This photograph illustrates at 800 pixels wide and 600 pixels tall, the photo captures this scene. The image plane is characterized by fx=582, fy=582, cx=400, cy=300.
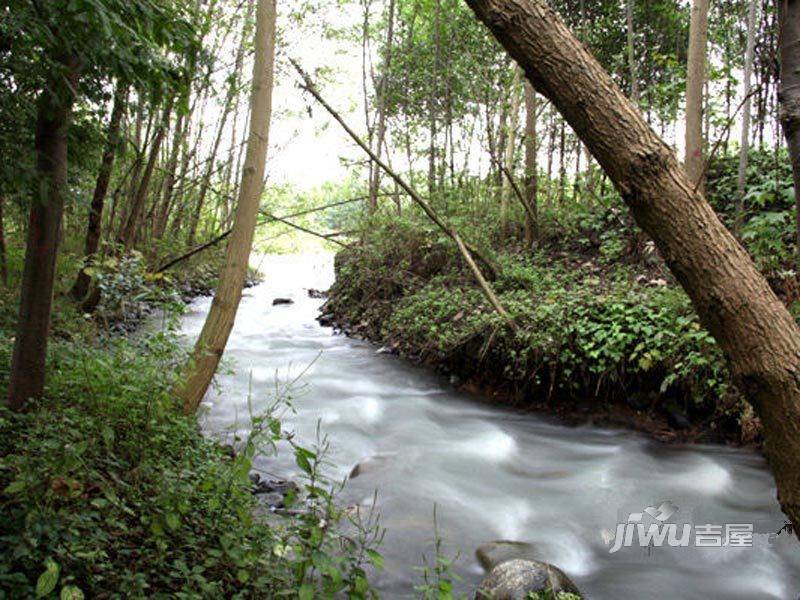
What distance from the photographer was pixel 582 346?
20.0ft

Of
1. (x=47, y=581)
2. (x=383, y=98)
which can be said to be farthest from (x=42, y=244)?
(x=383, y=98)

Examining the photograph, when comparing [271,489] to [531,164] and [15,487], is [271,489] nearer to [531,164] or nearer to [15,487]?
[15,487]

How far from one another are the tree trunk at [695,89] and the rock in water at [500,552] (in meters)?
5.10

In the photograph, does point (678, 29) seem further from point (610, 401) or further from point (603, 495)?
point (603, 495)

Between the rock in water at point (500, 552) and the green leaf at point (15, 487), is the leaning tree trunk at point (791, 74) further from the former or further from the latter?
the rock in water at point (500, 552)

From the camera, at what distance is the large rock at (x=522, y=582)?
3.09 m

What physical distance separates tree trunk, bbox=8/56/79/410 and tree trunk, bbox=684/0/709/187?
6.61 meters

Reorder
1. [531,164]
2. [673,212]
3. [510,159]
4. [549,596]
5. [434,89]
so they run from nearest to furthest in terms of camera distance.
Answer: [673,212] < [549,596] < [531,164] < [510,159] < [434,89]

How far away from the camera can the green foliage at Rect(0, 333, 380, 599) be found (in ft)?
7.04

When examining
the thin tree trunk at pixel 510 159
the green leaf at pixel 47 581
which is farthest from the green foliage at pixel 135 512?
the thin tree trunk at pixel 510 159

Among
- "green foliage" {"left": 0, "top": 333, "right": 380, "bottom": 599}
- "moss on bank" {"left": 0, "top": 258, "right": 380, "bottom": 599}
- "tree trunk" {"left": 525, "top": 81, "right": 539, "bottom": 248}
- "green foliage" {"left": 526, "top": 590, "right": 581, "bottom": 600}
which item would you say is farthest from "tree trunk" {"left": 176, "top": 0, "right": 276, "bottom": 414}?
"tree trunk" {"left": 525, "top": 81, "right": 539, "bottom": 248}

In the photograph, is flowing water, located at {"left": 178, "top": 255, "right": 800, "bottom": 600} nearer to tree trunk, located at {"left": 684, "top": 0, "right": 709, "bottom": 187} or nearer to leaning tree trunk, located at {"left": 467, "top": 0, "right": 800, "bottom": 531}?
leaning tree trunk, located at {"left": 467, "top": 0, "right": 800, "bottom": 531}

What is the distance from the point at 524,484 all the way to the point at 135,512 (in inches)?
135

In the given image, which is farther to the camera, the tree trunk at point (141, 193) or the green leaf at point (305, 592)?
the tree trunk at point (141, 193)
